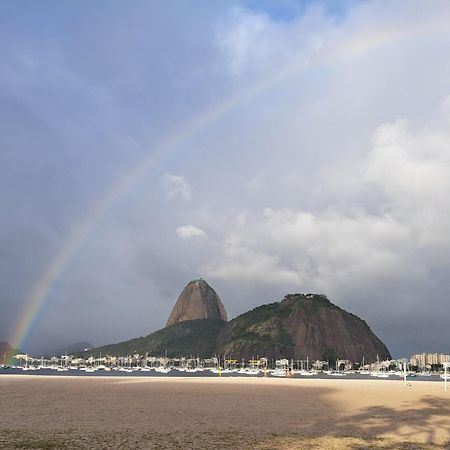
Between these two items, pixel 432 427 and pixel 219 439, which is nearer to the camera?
pixel 219 439

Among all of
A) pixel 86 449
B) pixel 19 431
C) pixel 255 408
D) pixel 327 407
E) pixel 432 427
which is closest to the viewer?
pixel 86 449

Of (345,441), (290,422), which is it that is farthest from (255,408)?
(345,441)

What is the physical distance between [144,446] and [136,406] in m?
24.4

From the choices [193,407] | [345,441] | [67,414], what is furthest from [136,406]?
[345,441]

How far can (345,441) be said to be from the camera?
93.3 ft

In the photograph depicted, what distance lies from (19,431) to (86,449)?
7.69 metres

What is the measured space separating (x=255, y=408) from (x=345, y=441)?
2020 centimetres

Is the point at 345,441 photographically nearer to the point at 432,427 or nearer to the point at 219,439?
the point at 219,439

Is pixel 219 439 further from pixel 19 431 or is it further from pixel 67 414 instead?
pixel 67 414

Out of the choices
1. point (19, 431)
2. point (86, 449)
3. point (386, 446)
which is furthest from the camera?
point (19, 431)

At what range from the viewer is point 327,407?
51125 millimetres

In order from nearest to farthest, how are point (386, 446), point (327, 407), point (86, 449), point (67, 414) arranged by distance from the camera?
1. point (86, 449)
2. point (386, 446)
3. point (67, 414)
4. point (327, 407)

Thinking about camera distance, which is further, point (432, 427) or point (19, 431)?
point (432, 427)

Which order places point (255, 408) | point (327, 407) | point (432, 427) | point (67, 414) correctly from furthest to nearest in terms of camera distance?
point (327, 407), point (255, 408), point (67, 414), point (432, 427)
